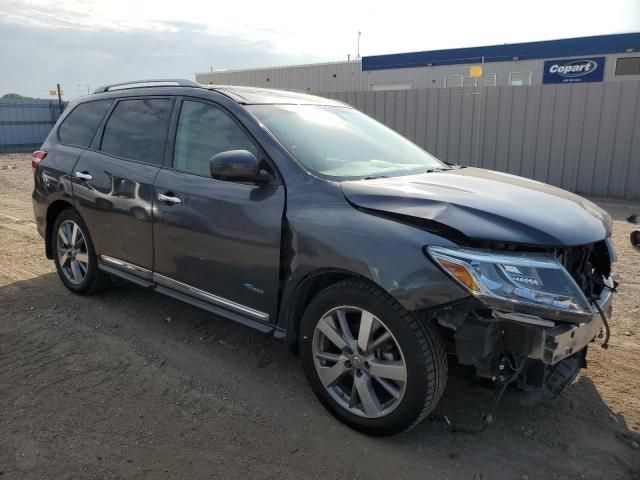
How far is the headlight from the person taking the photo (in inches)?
94.9

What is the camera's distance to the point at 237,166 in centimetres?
309

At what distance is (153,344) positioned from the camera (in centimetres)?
403

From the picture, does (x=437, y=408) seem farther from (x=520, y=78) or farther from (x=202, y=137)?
(x=520, y=78)

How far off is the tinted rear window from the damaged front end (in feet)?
7.81

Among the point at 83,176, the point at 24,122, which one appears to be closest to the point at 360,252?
the point at 83,176

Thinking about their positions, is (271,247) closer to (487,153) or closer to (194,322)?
(194,322)

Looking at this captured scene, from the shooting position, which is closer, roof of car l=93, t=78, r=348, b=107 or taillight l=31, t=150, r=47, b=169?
roof of car l=93, t=78, r=348, b=107

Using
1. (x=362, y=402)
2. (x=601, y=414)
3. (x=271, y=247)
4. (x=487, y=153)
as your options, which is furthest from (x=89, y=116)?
(x=487, y=153)

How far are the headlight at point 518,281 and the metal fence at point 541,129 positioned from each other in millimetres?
9847

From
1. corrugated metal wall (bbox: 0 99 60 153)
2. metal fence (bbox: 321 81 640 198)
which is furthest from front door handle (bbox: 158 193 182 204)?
corrugated metal wall (bbox: 0 99 60 153)

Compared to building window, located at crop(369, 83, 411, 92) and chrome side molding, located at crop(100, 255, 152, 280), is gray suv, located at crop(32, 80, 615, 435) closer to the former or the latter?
chrome side molding, located at crop(100, 255, 152, 280)

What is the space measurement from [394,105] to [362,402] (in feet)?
37.5

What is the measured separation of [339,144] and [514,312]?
1.68 m

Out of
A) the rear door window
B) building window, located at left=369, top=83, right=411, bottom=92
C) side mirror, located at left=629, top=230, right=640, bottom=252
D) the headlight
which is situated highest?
building window, located at left=369, top=83, right=411, bottom=92
